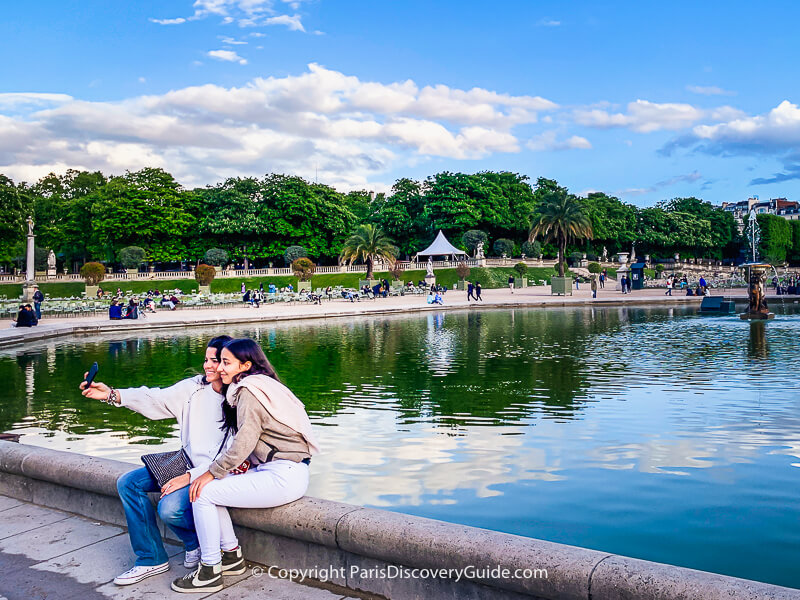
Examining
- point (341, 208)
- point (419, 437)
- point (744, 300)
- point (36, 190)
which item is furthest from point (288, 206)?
point (419, 437)

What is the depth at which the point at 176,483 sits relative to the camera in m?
4.36

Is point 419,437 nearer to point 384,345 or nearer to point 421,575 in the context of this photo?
point 421,575

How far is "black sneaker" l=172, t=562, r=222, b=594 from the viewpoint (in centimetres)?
408

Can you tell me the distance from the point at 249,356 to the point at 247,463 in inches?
25.8

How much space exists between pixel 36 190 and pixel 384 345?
249 ft

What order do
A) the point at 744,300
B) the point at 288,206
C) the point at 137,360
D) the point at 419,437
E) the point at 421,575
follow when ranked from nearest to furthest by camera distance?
the point at 421,575 < the point at 419,437 < the point at 137,360 < the point at 744,300 < the point at 288,206

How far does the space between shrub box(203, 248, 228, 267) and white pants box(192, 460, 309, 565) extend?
204ft

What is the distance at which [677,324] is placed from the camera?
25.8 m

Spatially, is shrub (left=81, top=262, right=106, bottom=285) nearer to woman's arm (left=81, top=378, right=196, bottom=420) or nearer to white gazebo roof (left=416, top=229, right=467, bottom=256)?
white gazebo roof (left=416, top=229, right=467, bottom=256)

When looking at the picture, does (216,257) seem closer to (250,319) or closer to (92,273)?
(92,273)

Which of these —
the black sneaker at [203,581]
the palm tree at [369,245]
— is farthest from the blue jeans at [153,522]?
the palm tree at [369,245]

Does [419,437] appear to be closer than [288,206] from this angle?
Yes

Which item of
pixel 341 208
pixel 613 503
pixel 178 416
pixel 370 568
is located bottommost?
pixel 613 503

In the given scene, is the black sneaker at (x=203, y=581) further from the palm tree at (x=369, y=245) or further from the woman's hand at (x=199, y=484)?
the palm tree at (x=369, y=245)
